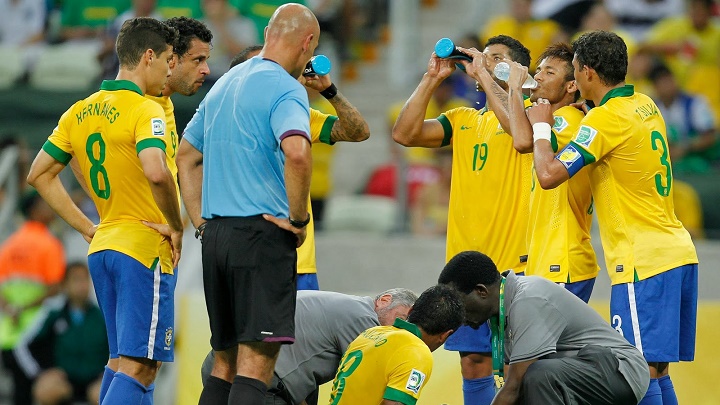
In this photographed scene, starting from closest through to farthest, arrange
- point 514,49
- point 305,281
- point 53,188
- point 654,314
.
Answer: point 654,314 → point 53,188 → point 514,49 → point 305,281

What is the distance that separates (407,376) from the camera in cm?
606

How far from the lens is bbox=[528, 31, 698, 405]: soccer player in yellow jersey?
6.52m

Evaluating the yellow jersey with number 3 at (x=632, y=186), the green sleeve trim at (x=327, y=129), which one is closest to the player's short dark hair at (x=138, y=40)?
the green sleeve trim at (x=327, y=129)

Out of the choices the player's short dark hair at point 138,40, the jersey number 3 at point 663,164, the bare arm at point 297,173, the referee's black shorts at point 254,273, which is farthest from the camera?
the player's short dark hair at point 138,40

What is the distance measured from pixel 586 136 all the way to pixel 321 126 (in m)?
1.68

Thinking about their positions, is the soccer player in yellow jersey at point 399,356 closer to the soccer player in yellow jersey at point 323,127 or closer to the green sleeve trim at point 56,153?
the soccer player in yellow jersey at point 323,127

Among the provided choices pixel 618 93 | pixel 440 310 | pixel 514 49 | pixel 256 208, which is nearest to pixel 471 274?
pixel 440 310

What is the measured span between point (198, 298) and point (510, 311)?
4279mm

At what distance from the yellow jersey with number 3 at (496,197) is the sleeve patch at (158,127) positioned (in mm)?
1820

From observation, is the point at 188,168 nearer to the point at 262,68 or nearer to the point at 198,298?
the point at 262,68

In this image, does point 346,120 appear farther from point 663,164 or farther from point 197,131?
point 663,164

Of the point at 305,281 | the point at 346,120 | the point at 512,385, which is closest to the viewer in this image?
the point at 512,385

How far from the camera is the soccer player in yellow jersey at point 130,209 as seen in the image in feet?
21.5

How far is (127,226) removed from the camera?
670cm
